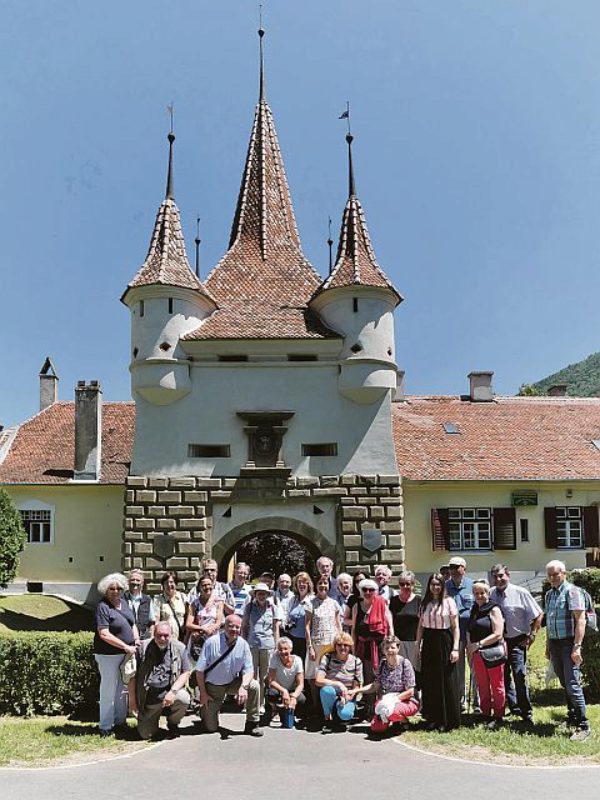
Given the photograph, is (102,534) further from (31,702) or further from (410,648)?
(410,648)

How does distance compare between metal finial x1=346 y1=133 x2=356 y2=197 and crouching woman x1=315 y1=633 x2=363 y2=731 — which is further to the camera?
metal finial x1=346 y1=133 x2=356 y2=197

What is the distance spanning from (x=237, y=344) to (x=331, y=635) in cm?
1003

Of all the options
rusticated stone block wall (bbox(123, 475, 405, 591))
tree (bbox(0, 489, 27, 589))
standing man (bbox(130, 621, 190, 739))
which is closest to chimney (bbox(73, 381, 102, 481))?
tree (bbox(0, 489, 27, 589))

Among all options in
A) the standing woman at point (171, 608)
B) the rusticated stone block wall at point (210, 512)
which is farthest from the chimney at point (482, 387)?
the standing woman at point (171, 608)

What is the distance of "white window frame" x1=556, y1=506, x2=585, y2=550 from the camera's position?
22.2 meters

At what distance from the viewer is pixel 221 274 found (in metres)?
20.6

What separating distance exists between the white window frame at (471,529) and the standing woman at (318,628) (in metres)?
12.7

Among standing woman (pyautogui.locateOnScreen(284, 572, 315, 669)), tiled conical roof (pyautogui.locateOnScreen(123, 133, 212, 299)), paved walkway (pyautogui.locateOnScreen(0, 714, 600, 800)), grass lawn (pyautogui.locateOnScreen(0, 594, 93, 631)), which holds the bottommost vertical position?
grass lawn (pyautogui.locateOnScreen(0, 594, 93, 631))

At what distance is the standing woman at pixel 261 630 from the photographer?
948cm

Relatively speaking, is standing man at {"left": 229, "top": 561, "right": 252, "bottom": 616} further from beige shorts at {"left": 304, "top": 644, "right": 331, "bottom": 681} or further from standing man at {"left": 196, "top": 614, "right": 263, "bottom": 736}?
standing man at {"left": 196, "top": 614, "right": 263, "bottom": 736}

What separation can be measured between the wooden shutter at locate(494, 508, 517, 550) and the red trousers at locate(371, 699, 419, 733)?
1370 cm

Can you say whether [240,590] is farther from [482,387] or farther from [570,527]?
[482,387]

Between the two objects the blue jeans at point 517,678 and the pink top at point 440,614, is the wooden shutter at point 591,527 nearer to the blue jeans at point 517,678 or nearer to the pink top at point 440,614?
the blue jeans at point 517,678

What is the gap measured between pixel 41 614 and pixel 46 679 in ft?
39.5
